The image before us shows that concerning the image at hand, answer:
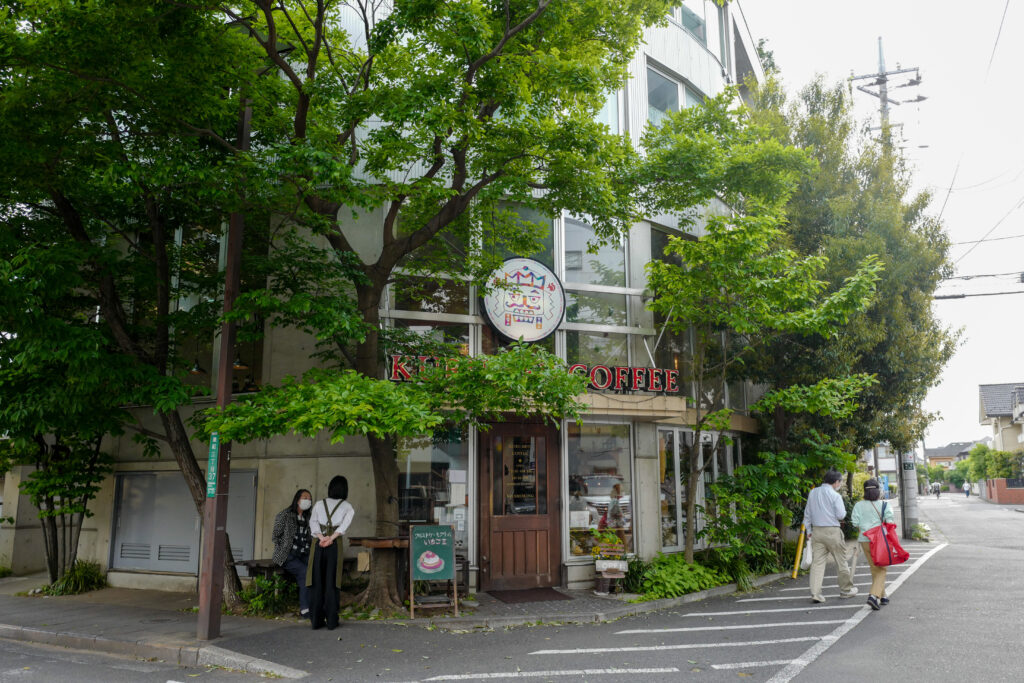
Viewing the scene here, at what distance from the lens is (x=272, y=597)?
965 cm

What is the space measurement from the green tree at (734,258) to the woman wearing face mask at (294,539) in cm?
602

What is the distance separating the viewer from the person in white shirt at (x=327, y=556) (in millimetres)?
8688

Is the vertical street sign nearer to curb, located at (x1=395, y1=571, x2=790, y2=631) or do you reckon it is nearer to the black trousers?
the black trousers

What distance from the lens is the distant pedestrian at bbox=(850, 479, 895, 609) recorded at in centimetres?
962

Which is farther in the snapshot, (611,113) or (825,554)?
(611,113)

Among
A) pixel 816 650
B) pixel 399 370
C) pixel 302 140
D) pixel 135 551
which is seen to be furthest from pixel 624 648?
pixel 135 551

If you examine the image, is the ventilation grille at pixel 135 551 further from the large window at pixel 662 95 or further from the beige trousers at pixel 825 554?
the large window at pixel 662 95

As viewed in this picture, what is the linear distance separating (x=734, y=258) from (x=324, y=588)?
7.40 m

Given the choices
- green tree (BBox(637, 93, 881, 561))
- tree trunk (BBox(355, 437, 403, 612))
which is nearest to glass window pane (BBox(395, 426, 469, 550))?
tree trunk (BBox(355, 437, 403, 612))

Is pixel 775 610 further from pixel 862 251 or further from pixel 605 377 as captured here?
pixel 862 251

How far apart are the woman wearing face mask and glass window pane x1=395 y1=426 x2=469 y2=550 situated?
1.63 metres

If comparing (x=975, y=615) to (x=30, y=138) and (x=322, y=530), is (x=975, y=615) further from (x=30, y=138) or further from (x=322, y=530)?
(x=30, y=138)

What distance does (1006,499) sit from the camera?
50.2 m

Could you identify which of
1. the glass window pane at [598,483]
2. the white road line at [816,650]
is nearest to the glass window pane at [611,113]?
the glass window pane at [598,483]
